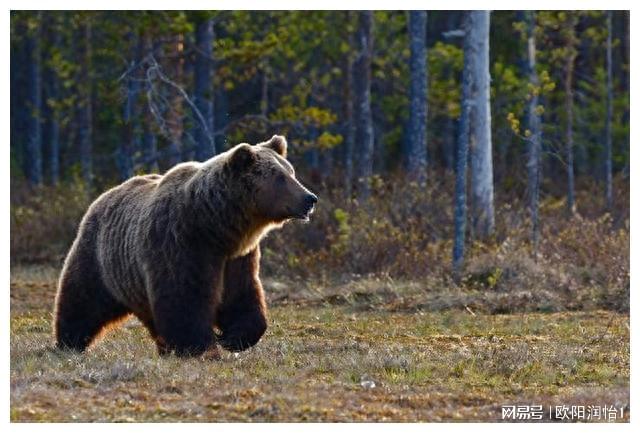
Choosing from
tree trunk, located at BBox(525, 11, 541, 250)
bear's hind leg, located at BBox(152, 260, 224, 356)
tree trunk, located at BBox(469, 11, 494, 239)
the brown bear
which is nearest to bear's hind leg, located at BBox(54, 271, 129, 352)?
the brown bear

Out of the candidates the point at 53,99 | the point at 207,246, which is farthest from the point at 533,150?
the point at 53,99

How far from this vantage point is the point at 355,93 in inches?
1236

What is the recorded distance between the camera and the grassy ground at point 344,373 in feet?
23.8

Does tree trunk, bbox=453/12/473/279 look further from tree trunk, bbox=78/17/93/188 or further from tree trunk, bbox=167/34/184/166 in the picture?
tree trunk, bbox=78/17/93/188

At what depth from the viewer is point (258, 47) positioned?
816 inches

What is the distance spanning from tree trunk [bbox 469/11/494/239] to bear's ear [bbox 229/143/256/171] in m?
8.38

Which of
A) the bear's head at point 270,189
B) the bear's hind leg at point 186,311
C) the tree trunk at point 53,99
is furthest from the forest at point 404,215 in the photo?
the bear's head at point 270,189

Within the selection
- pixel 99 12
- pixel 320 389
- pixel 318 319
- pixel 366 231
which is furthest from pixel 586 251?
pixel 99 12

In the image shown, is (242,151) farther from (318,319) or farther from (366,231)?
(366,231)

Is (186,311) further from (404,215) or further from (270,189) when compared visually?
(404,215)

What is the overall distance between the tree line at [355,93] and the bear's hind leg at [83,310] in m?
6.07

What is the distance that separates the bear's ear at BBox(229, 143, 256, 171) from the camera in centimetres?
911

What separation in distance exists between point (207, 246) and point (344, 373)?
145 centimetres

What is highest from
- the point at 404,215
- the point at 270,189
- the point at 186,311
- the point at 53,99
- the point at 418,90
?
the point at 418,90
